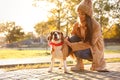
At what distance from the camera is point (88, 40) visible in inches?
344

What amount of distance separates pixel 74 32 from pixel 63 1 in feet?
52.7

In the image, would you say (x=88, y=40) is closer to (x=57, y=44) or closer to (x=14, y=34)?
(x=57, y=44)

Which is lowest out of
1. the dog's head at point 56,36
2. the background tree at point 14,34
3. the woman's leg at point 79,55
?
the woman's leg at point 79,55

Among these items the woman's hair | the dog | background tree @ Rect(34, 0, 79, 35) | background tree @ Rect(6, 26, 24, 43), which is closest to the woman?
the woman's hair

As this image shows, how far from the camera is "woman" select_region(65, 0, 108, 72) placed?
336 inches

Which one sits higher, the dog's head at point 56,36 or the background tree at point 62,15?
the background tree at point 62,15

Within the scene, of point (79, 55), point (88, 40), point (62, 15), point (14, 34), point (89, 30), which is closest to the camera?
point (89, 30)

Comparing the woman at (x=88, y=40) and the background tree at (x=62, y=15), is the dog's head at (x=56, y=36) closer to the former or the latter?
the woman at (x=88, y=40)

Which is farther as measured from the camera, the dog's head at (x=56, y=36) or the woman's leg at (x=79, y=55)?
the woman's leg at (x=79, y=55)

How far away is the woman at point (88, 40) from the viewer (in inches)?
336

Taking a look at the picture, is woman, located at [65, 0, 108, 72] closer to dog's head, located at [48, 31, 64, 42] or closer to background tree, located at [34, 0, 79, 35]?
dog's head, located at [48, 31, 64, 42]

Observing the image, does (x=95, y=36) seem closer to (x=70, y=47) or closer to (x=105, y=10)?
(x=70, y=47)

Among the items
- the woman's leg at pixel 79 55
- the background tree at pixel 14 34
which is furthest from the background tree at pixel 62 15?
the background tree at pixel 14 34

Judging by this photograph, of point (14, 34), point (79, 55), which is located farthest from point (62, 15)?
point (14, 34)
